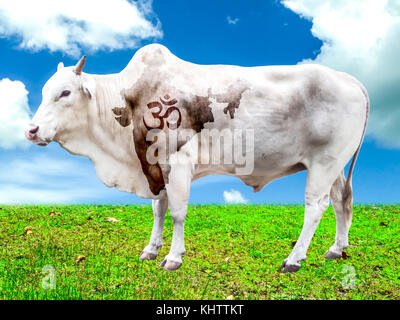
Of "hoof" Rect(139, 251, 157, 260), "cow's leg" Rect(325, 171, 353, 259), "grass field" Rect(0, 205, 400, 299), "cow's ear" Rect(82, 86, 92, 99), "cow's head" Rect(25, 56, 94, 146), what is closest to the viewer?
"grass field" Rect(0, 205, 400, 299)

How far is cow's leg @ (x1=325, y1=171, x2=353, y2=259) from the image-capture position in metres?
6.51

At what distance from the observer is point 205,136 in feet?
18.2

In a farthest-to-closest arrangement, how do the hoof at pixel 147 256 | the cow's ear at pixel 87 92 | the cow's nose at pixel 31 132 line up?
the hoof at pixel 147 256 → the cow's ear at pixel 87 92 → the cow's nose at pixel 31 132

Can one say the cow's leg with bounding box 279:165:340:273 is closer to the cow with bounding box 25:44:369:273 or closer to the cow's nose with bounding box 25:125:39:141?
the cow with bounding box 25:44:369:273

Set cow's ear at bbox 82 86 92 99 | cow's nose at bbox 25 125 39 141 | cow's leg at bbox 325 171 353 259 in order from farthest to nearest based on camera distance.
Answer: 1. cow's leg at bbox 325 171 353 259
2. cow's ear at bbox 82 86 92 99
3. cow's nose at bbox 25 125 39 141

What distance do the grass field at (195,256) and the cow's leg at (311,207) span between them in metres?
0.21

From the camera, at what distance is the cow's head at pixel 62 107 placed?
18.0 feet

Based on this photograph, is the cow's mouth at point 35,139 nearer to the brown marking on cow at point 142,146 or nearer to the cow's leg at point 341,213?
the brown marking on cow at point 142,146

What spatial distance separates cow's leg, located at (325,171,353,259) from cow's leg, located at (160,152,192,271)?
8.81 feet

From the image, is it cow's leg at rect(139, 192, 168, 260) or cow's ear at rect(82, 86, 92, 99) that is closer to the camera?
cow's ear at rect(82, 86, 92, 99)

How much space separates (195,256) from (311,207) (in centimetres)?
204

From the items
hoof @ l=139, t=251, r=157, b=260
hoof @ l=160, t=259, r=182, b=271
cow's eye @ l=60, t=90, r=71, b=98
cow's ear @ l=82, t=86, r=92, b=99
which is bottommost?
hoof @ l=160, t=259, r=182, b=271

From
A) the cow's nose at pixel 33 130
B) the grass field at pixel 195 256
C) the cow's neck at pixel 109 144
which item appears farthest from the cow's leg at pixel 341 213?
the cow's nose at pixel 33 130

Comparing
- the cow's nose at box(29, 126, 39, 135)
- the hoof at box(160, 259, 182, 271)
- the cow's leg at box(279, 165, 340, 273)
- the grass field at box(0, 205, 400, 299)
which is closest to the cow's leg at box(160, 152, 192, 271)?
the hoof at box(160, 259, 182, 271)
